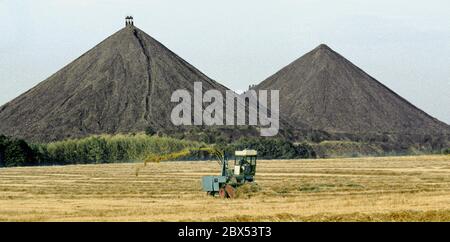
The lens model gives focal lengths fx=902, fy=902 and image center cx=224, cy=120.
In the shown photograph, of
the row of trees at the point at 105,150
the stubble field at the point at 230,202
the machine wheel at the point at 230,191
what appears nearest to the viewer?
the stubble field at the point at 230,202

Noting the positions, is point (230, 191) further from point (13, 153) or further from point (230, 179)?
point (13, 153)

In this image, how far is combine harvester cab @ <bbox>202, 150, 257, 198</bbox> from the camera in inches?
1646

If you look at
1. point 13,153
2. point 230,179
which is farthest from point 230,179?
point 13,153

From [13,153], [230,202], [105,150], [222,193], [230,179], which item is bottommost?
[230,202]

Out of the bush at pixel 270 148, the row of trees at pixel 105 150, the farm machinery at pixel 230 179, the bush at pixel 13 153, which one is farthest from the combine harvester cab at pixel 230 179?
the bush at pixel 270 148

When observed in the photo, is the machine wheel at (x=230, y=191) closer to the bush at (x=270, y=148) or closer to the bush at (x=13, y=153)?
the bush at (x=13, y=153)

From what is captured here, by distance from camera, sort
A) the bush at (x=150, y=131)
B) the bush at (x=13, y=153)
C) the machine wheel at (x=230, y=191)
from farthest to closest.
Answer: the bush at (x=150, y=131) → the bush at (x=13, y=153) → the machine wheel at (x=230, y=191)

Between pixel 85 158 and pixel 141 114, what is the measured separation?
7567cm

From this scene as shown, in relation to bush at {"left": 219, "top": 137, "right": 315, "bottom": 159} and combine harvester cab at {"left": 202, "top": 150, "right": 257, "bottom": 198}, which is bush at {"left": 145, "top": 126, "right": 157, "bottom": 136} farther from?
combine harvester cab at {"left": 202, "top": 150, "right": 257, "bottom": 198}

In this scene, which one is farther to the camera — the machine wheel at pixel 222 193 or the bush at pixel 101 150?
the bush at pixel 101 150

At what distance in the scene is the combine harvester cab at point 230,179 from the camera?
41.8 metres

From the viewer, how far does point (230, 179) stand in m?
42.6
